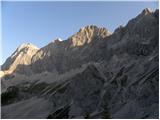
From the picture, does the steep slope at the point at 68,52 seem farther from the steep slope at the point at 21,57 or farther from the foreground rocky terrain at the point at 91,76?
the steep slope at the point at 21,57

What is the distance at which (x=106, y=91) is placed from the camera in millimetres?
72688

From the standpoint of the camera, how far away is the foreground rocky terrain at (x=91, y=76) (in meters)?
63.8

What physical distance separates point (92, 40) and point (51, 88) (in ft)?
176

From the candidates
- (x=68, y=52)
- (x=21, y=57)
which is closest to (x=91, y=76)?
(x=68, y=52)

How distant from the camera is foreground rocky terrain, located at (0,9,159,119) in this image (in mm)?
63750

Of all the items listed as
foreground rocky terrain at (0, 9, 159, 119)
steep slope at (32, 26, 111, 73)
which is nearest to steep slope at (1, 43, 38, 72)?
foreground rocky terrain at (0, 9, 159, 119)

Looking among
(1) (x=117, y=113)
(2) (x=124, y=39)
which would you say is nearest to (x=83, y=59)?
(2) (x=124, y=39)

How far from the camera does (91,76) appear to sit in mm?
78000

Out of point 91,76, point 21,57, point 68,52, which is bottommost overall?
point 91,76

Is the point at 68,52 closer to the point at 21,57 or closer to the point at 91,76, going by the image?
the point at 21,57

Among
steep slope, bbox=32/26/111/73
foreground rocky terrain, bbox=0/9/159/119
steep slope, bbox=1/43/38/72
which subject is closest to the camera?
foreground rocky terrain, bbox=0/9/159/119

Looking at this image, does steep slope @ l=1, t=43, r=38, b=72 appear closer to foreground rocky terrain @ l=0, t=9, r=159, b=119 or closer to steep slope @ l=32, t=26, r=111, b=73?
foreground rocky terrain @ l=0, t=9, r=159, b=119

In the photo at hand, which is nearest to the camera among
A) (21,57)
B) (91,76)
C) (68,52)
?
(91,76)

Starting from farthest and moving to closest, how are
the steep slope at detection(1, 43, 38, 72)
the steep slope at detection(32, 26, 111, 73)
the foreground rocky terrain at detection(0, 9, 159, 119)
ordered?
the steep slope at detection(1, 43, 38, 72), the steep slope at detection(32, 26, 111, 73), the foreground rocky terrain at detection(0, 9, 159, 119)
